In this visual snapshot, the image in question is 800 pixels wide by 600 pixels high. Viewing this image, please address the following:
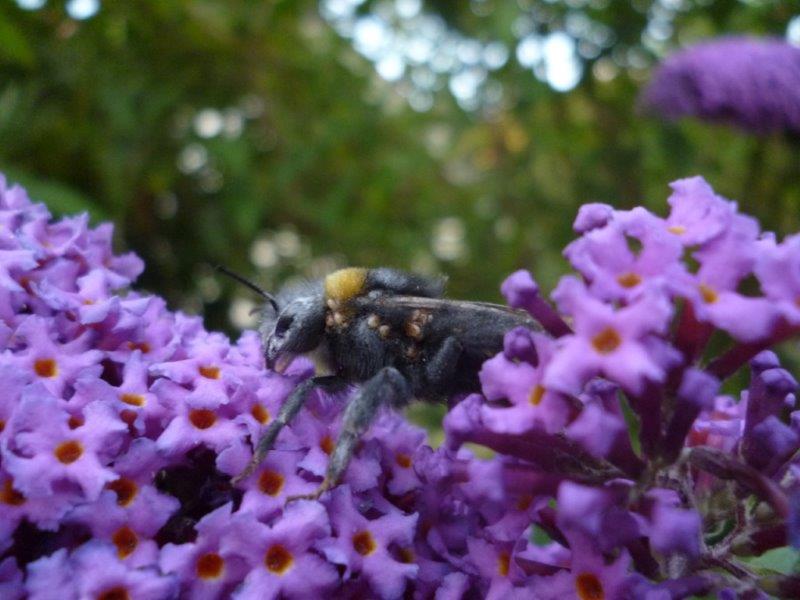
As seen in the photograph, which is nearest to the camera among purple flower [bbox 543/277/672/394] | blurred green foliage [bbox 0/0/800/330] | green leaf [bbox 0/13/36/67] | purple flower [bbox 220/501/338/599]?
purple flower [bbox 543/277/672/394]

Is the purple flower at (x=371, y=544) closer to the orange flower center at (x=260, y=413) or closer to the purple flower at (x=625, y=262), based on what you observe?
the orange flower center at (x=260, y=413)

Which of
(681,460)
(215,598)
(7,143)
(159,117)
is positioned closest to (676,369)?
(681,460)

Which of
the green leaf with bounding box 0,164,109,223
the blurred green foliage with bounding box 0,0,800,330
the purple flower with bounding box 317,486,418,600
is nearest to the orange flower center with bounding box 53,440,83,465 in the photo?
the purple flower with bounding box 317,486,418,600

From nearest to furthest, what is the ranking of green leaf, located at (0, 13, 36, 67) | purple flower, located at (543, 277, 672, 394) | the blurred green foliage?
purple flower, located at (543, 277, 672, 394), green leaf, located at (0, 13, 36, 67), the blurred green foliage

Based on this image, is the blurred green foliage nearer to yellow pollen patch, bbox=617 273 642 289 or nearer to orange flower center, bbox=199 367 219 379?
orange flower center, bbox=199 367 219 379

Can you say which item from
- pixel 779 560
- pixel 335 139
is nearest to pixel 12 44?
pixel 335 139

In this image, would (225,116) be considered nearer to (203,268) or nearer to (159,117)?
(159,117)
